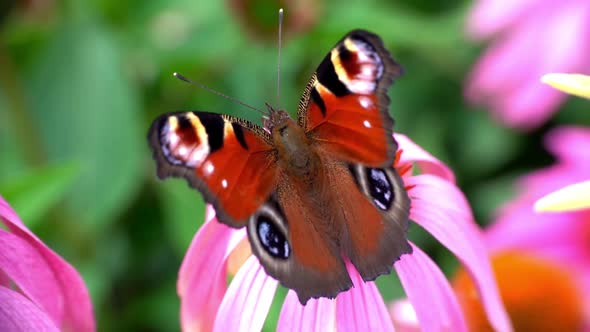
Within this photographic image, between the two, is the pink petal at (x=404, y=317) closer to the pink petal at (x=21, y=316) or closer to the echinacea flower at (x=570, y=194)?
the echinacea flower at (x=570, y=194)

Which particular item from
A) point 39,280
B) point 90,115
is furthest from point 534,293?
point 90,115

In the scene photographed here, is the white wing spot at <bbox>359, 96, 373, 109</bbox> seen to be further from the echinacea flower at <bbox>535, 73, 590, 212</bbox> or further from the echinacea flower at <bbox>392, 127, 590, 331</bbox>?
the echinacea flower at <bbox>392, 127, 590, 331</bbox>

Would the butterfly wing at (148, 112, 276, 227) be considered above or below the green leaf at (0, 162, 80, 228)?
above

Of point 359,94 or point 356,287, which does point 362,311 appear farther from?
point 359,94

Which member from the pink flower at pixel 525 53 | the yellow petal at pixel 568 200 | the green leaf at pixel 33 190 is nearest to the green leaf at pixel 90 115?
the green leaf at pixel 33 190

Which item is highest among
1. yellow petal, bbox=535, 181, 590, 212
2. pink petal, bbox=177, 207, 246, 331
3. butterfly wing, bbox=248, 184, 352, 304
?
yellow petal, bbox=535, 181, 590, 212

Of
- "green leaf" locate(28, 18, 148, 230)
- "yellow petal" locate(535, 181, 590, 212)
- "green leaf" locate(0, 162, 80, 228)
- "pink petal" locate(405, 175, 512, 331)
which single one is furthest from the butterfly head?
"green leaf" locate(28, 18, 148, 230)
